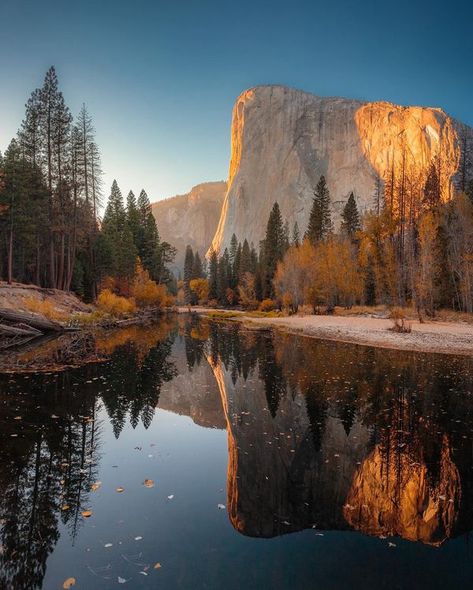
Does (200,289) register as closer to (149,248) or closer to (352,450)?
(149,248)

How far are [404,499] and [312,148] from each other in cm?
12918

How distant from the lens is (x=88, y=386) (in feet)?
39.1

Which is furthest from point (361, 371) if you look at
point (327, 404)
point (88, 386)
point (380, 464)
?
point (88, 386)

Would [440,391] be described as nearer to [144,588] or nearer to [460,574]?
[460,574]

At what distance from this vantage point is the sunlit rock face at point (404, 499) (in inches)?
205

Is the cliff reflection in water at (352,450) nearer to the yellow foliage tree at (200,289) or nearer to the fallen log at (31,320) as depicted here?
the fallen log at (31,320)

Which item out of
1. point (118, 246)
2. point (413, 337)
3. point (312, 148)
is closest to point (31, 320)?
point (413, 337)

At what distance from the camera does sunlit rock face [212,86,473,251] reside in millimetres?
106875

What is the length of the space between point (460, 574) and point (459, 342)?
2069 centimetres

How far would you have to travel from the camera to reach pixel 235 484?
6.35 metres

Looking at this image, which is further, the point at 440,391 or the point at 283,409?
the point at 440,391

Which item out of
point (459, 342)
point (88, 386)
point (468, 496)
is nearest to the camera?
point (468, 496)

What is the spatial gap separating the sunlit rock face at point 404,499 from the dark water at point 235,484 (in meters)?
0.03

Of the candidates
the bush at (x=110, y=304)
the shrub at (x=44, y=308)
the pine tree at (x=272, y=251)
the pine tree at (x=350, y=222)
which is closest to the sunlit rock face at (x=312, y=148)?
the pine tree at (x=272, y=251)
